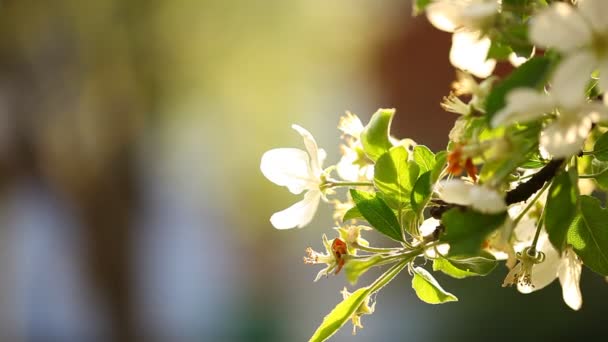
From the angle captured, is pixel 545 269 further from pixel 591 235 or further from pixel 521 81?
pixel 521 81

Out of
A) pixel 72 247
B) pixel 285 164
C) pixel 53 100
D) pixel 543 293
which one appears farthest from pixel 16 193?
pixel 285 164

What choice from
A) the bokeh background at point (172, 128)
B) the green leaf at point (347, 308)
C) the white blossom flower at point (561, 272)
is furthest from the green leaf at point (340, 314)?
the bokeh background at point (172, 128)

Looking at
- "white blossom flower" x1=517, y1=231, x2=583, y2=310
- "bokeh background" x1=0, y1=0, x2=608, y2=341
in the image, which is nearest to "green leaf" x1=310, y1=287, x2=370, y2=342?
"white blossom flower" x1=517, y1=231, x2=583, y2=310

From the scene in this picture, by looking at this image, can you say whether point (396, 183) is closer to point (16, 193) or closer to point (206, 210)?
point (16, 193)

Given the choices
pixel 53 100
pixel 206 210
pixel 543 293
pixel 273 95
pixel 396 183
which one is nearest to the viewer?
pixel 396 183

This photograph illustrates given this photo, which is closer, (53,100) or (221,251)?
(53,100)

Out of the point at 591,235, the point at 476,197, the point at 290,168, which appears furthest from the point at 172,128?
the point at 476,197
